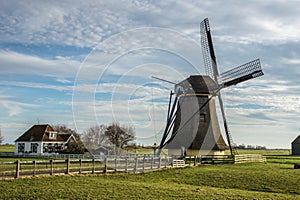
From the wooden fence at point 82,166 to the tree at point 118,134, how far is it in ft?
51.6

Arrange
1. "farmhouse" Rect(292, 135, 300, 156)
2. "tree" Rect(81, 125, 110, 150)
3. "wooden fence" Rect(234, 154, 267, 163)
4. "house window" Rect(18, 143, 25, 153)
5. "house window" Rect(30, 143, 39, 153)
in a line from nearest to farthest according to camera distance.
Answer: "wooden fence" Rect(234, 154, 267, 163) < "tree" Rect(81, 125, 110, 150) < "house window" Rect(30, 143, 39, 153) < "house window" Rect(18, 143, 25, 153) < "farmhouse" Rect(292, 135, 300, 156)

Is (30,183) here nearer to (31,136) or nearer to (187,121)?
(187,121)

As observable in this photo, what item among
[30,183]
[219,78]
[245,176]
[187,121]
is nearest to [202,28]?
[219,78]

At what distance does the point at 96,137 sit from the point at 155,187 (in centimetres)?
2365

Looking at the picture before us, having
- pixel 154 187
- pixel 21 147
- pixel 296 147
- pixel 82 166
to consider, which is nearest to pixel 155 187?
pixel 154 187

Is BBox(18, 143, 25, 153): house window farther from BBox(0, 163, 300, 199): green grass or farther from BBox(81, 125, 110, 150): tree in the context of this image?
BBox(0, 163, 300, 199): green grass

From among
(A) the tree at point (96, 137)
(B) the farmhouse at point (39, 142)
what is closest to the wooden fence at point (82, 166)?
(A) the tree at point (96, 137)

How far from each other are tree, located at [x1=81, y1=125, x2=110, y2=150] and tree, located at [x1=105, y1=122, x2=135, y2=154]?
2.29ft

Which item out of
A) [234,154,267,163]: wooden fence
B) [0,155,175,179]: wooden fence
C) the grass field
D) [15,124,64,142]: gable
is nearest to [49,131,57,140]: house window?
[15,124,64,142]: gable

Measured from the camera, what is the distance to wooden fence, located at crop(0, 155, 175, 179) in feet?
57.2

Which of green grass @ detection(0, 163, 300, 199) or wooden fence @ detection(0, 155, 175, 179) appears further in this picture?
wooden fence @ detection(0, 155, 175, 179)

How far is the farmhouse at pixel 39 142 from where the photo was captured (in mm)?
55787

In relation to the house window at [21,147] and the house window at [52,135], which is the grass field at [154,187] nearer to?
the house window at [52,135]

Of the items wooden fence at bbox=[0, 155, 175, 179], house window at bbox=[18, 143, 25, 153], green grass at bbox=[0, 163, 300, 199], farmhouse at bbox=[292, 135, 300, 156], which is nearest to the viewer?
green grass at bbox=[0, 163, 300, 199]
